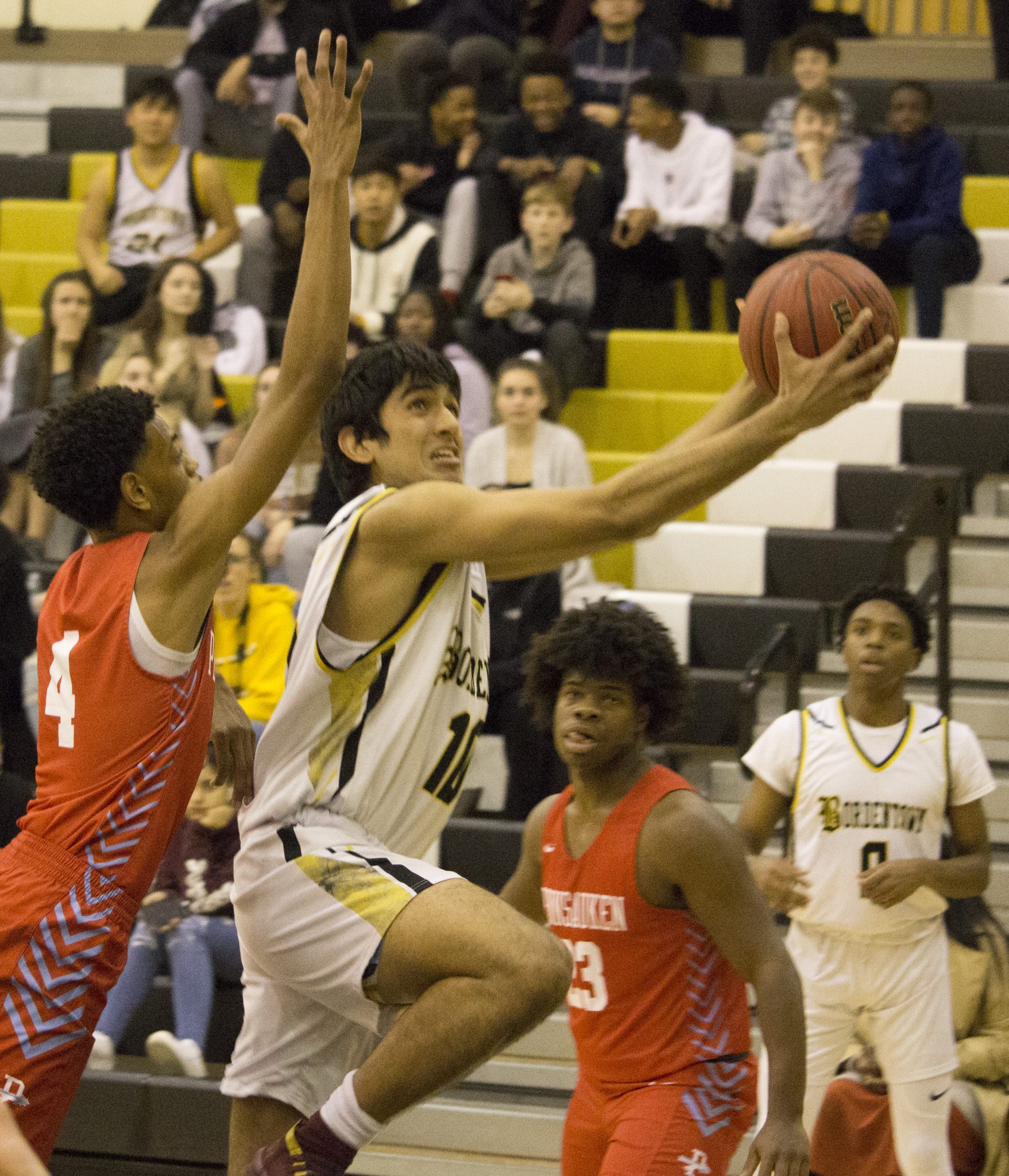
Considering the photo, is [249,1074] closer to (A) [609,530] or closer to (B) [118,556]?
(B) [118,556]

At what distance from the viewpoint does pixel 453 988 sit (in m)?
3.01

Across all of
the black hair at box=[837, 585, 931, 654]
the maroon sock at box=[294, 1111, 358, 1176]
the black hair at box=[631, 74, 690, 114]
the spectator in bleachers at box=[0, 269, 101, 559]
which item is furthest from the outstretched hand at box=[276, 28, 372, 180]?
the black hair at box=[631, 74, 690, 114]

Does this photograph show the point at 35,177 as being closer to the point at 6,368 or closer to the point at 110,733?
the point at 6,368

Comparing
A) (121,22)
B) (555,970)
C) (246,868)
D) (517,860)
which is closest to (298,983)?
(246,868)

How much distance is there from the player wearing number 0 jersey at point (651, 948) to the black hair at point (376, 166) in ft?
16.0

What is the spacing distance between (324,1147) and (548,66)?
22.4 feet

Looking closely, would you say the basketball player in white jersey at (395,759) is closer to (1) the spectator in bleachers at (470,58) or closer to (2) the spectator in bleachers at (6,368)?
(2) the spectator in bleachers at (6,368)

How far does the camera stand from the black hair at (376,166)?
8305 mm

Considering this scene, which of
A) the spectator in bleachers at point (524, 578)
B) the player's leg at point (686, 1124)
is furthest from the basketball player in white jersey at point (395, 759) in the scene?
the spectator in bleachers at point (524, 578)

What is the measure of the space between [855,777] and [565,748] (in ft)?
5.31

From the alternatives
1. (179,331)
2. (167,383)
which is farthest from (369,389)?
(179,331)

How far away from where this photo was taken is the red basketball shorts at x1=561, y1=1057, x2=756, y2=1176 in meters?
3.45

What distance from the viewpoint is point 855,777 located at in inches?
202

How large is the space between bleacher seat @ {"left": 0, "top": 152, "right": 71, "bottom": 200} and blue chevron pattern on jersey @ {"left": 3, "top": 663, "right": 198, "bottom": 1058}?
8042mm
